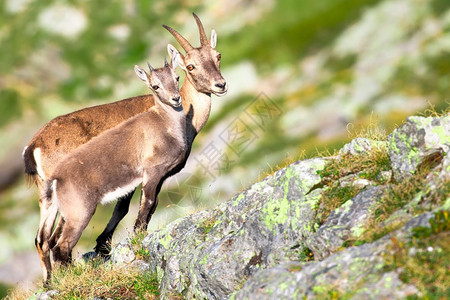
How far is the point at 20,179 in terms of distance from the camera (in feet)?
214

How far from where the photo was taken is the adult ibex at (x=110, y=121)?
615 inches

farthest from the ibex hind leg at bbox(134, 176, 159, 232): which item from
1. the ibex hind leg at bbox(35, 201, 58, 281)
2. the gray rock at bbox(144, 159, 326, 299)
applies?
the gray rock at bbox(144, 159, 326, 299)

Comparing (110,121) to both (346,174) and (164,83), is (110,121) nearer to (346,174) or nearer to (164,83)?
(164,83)

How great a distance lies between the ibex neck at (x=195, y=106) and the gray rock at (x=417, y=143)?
27.2ft

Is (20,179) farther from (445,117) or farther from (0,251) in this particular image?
(445,117)

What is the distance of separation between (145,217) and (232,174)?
36150mm

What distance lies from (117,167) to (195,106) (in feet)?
13.2

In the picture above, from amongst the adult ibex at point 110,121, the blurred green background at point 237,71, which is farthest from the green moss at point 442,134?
the blurred green background at point 237,71

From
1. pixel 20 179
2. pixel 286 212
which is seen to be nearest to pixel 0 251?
pixel 20 179

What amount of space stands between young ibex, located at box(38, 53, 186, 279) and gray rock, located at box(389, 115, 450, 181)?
6.66 meters

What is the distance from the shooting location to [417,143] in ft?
31.4

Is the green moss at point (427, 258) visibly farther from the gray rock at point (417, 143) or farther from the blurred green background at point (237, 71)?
the blurred green background at point (237, 71)

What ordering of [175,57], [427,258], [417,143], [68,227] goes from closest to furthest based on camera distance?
[427,258] → [417,143] → [68,227] → [175,57]

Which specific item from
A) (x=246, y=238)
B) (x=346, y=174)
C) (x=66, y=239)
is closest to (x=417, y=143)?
(x=346, y=174)
